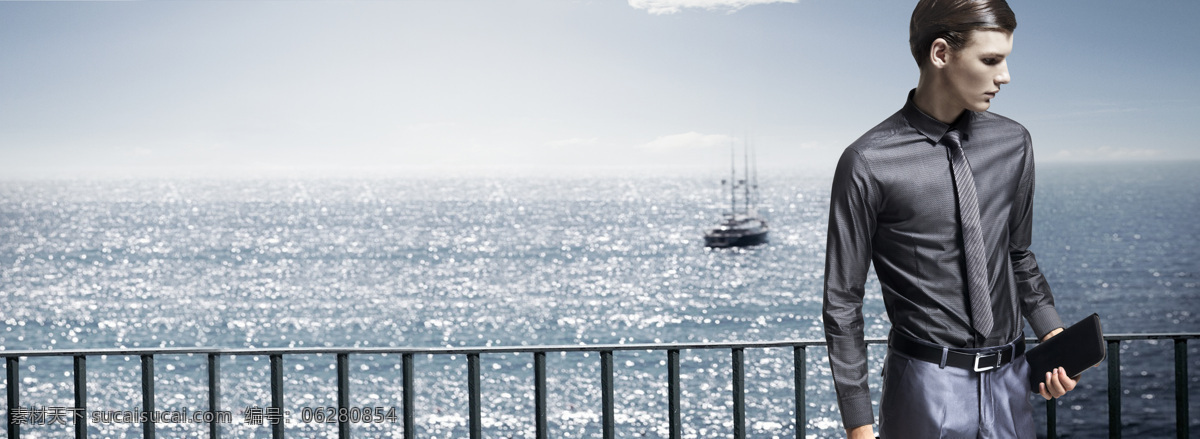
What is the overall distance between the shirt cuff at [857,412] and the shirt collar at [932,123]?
0.43 metres

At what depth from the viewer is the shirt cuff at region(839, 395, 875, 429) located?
1.49 m

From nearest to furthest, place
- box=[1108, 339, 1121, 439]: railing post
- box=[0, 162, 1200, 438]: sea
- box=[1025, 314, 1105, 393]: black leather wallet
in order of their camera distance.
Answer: box=[1025, 314, 1105, 393]: black leather wallet, box=[1108, 339, 1121, 439]: railing post, box=[0, 162, 1200, 438]: sea

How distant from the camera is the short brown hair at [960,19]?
143cm

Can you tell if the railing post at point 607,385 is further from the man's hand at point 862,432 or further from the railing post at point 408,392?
the man's hand at point 862,432

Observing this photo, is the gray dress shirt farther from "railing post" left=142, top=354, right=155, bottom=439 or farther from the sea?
the sea

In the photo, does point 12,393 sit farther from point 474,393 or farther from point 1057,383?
point 1057,383

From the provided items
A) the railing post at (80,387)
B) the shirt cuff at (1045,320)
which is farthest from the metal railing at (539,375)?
the shirt cuff at (1045,320)

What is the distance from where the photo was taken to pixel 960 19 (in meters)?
1.43

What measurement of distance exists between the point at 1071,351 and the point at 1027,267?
18cm

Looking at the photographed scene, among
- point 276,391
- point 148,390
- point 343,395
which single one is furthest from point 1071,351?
point 148,390

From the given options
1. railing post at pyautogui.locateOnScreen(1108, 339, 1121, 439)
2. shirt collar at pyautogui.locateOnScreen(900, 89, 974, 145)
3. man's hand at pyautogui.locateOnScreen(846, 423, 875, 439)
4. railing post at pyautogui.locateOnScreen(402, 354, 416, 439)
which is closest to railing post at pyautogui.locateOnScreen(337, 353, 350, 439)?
railing post at pyautogui.locateOnScreen(402, 354, 416, 439)

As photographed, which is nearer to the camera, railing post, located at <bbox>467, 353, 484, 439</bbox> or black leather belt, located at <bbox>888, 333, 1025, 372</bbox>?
black leather belt, located at <bbox>888, 333, 1025, 372</bbox>

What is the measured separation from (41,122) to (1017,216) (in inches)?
3652

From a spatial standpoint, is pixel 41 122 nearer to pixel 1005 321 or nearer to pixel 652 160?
pixel 652 160
